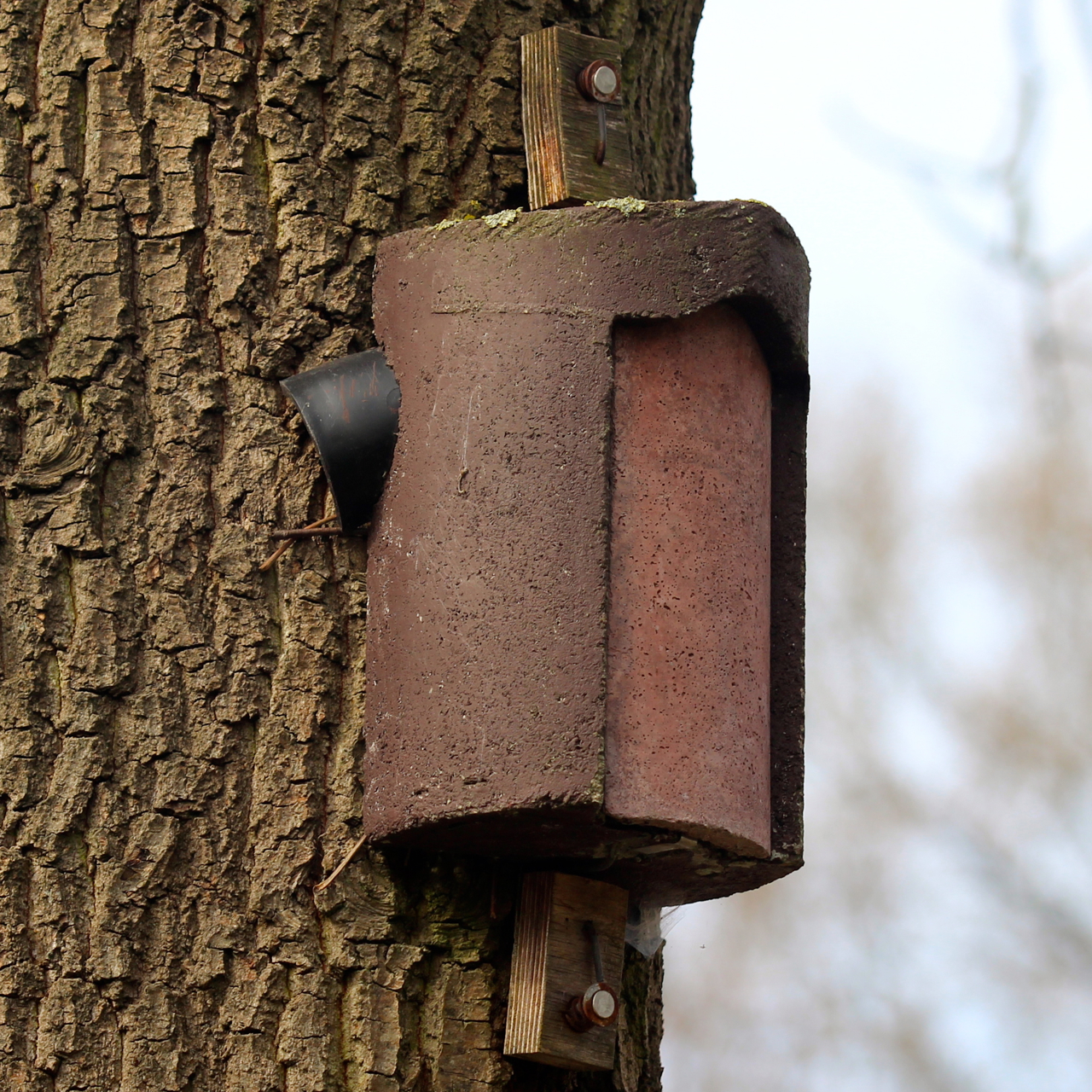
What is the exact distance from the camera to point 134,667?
1654 millimetres

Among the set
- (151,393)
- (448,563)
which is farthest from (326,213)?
(448,563)

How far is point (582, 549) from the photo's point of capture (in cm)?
161

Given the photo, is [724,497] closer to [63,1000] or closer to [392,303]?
[392,303]

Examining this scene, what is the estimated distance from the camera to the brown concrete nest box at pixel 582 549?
1583 millimetres

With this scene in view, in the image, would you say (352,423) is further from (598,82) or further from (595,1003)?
(595,1003)

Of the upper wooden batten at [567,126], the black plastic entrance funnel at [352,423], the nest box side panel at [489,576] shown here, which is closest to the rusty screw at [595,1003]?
the nest box side panel at [489,576]

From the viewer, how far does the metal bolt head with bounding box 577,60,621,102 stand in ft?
6.29

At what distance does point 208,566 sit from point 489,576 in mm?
319

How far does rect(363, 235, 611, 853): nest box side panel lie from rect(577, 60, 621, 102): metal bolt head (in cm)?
34

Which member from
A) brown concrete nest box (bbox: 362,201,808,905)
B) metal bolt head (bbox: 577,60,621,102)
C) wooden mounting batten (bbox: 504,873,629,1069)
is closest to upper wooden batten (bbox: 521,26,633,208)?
metal bolt head (bbox: 577,60,621,102)

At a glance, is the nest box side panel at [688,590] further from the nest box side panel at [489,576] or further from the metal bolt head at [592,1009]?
the metal bolt head at [592,1009]

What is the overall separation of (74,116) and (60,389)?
1.13 ft

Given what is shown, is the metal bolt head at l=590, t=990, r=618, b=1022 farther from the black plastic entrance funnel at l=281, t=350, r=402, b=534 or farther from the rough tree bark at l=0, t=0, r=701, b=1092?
the black plastic entrance funnel at l=281, t=350, r=402, b=534

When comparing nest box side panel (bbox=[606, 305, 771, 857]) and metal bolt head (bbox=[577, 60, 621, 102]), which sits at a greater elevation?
metal bolt head (bbox=[577, 60, 621, 102])
